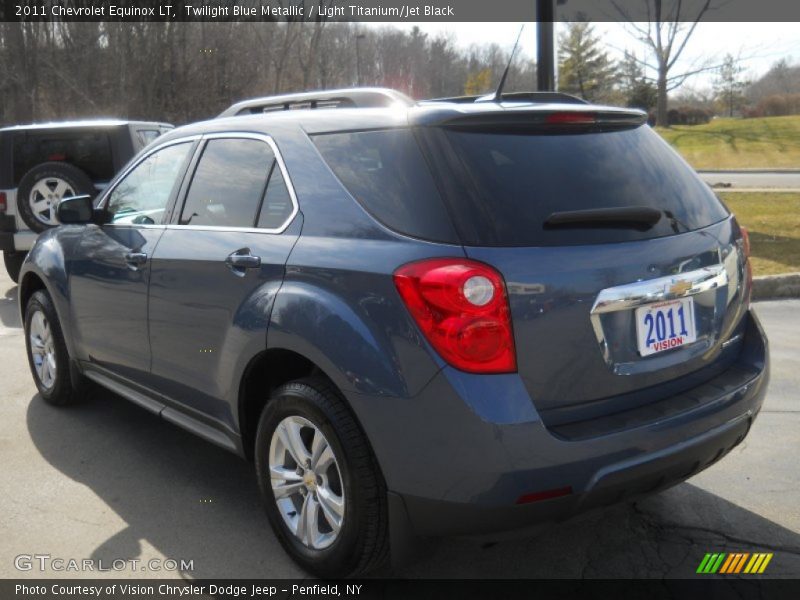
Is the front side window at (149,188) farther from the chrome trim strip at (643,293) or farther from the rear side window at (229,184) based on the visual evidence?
the chrome trim strip at (643,293)

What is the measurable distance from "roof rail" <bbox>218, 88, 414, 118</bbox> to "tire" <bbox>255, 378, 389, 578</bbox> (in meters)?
1.24

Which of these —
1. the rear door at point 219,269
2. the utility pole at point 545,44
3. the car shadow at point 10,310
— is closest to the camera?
the rear door at point 219,269

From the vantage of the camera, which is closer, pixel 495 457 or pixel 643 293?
pixel 495 457

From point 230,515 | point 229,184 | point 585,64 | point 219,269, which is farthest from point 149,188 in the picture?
point 585,64

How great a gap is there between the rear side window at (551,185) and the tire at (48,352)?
3211 mm

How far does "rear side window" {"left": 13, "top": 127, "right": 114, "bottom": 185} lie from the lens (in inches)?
362

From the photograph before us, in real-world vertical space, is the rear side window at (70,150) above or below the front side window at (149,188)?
above

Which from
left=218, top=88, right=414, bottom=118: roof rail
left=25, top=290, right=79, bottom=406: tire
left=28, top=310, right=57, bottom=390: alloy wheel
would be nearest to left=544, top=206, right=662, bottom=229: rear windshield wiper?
left=218, top=88, right=414, bottom=118: roof rail

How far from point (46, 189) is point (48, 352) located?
3.82 meters

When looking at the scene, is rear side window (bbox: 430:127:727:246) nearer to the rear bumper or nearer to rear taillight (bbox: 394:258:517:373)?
rear taillight (bbox: 394:258:517:373)

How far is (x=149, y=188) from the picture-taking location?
4.28m

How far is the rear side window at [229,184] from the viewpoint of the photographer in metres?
3.38

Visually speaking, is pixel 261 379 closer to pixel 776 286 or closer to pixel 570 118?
pixel 570 118

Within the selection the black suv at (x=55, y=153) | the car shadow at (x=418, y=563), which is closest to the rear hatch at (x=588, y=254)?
the car shadow at (x=418, y=563)
